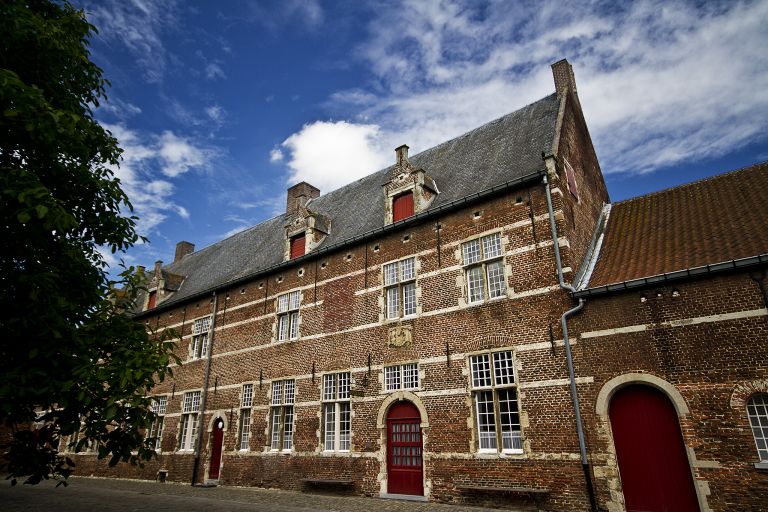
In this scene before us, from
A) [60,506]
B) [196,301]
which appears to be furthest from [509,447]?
[196,301]

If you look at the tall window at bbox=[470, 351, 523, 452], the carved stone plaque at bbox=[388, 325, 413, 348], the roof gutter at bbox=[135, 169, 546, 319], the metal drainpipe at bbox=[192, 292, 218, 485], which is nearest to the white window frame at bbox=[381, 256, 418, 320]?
the carved stone plaque at bbox=[388, 325, 413, 348]

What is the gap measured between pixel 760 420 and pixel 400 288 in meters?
7.94

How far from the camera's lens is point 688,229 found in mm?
10297

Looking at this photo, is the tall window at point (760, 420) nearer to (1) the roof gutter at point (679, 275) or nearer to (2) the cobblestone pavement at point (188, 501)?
(1) the roof gutter at point (679, 275)

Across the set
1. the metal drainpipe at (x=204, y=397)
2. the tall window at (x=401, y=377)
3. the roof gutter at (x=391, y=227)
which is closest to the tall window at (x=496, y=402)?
the tall window at (x=401, y=377)

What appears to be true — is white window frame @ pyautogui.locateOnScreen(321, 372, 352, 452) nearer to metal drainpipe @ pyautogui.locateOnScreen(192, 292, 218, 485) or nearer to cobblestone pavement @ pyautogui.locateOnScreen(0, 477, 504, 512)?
cobblestone pavement @ pyautogui.locateOnScreen(0, 477, 504, 512)

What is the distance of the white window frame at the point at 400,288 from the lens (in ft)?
41.4

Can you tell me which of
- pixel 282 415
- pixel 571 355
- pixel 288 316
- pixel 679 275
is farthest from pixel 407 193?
pixel 282 415

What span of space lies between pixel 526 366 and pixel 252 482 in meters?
9.63

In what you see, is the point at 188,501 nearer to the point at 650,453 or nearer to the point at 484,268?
the point at 484,268

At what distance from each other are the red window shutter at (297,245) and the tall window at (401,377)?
5898mm

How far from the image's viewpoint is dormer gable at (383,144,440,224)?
1359 centimetres

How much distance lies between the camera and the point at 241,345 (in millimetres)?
16859

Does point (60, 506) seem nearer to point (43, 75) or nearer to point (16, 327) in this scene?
point (16, 327)
